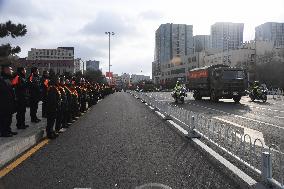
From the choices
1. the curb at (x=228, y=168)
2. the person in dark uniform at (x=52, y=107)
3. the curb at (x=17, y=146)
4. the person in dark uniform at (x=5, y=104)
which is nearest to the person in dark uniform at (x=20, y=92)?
the person in dark uniform at (x=52, y=107)

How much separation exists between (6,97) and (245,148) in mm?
5627

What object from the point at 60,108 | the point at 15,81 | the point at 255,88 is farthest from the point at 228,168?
the point at 255,88

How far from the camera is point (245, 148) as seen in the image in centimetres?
724

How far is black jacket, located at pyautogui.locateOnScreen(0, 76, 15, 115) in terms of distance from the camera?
10109 mm

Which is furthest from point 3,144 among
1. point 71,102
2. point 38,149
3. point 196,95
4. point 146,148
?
point 196,95

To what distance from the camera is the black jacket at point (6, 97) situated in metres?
10.1

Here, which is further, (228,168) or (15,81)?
(15,81)

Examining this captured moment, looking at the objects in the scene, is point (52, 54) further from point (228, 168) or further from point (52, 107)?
point (228, 168)

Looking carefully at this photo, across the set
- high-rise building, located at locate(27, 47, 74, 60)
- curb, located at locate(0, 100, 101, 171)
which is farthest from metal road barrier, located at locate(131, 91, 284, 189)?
high-rise building, located at locate(27, 47, 74, 60)

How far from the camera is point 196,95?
3975 cm

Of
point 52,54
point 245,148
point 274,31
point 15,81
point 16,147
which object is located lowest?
point 16,147

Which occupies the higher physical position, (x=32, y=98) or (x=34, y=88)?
(x=34, y=88)

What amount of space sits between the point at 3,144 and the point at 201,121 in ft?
15.5

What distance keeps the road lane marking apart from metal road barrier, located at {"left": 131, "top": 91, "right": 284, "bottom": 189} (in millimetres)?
3739
